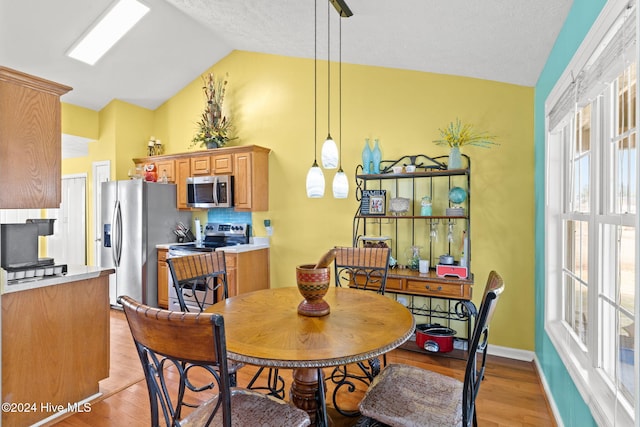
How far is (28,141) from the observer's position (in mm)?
2160

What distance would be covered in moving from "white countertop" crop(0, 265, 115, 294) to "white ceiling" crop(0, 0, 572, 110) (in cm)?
253

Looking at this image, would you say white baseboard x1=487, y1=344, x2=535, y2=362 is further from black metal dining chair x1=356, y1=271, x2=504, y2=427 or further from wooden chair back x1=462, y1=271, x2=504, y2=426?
wooden chair back x1=462, y1=271, x2=504, y2=426

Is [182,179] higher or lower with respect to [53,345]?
higher

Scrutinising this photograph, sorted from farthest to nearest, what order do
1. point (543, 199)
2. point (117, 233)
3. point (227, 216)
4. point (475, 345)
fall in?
point (227, 216), point (117, 233), point (543, 199), point (475, 345)

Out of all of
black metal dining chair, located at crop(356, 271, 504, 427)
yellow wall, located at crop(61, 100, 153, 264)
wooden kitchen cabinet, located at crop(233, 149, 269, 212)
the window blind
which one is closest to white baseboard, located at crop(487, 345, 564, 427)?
black metal dining chair, located at crop(356, 271, 504, 427)

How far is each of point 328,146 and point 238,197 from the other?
2.55 m

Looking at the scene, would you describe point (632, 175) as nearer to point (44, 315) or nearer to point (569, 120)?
point (569, 120)

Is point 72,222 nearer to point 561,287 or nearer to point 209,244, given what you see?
point 209,244

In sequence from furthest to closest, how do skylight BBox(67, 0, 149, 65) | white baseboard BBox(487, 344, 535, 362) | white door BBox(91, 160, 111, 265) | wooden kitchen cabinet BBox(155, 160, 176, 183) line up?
white door BBox(91, 160, 111, 265) → wooden kitchen cabinet BBox(155, 160, 176, 183) → skylight BBox(67, 0, 149, 65) → white baseboard BBox(487, 344, 535, 362)

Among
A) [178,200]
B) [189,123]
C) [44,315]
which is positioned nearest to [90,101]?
[189,123]

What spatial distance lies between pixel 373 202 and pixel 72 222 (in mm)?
5033

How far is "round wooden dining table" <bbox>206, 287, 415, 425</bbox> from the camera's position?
130 centimetres

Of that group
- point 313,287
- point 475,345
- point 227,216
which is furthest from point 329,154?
point 227,216

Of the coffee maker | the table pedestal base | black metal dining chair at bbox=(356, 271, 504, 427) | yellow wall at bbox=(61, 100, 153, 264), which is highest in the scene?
yellow wall at bbox=(61, 100, 153, 264)
